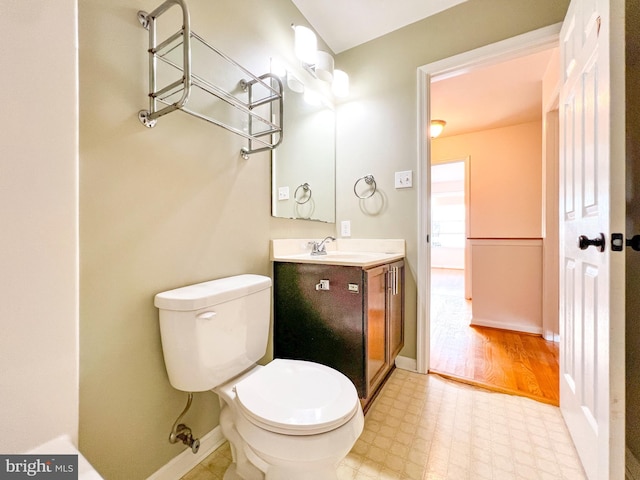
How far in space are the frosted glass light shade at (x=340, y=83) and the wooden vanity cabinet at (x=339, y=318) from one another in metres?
1.37

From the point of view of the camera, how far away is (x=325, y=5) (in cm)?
170

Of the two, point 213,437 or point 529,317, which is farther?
point 529,317

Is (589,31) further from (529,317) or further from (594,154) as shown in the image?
(529,317)

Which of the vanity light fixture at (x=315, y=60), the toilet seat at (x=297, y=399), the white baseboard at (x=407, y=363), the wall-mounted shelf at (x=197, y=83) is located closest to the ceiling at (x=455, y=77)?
the vanity light fixture at (x=315, y=60)

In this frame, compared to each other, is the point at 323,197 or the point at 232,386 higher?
the point at 323,197

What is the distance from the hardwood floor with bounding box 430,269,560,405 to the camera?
5.26ft

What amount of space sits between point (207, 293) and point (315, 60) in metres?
1.63

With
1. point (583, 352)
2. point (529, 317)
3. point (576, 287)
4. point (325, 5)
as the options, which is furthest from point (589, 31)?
point (529, 317)

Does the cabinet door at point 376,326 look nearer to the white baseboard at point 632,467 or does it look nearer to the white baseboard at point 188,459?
the white baseboard at point 188,459

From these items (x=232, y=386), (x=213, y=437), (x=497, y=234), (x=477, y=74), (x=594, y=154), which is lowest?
(x=213, y=437)

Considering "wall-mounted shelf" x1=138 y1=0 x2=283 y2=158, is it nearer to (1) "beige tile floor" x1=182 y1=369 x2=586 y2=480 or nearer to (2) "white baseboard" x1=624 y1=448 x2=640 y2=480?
(1) "beige tile floor" x1=182 y1=369 x2=586 y2=480

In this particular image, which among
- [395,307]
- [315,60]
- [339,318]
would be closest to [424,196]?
[395,307]

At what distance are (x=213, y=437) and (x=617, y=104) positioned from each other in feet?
6.21

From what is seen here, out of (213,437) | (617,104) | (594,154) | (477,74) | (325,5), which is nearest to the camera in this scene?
(617,104)
